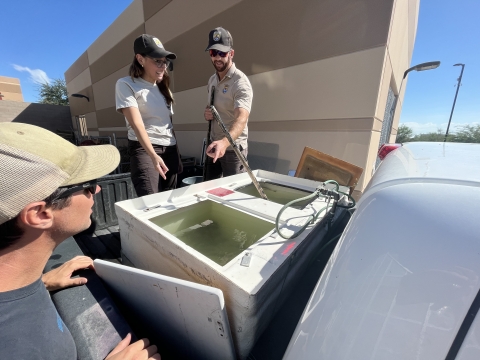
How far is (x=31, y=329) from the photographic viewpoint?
643 mm

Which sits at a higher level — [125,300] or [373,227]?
[373,227]

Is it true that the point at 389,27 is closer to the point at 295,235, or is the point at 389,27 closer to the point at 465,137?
the point at 295,235

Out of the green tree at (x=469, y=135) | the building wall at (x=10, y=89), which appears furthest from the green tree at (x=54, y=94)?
the green tree at (x=469, y=135)

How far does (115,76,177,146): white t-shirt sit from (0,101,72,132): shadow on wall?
724 inches

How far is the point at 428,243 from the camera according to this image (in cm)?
41

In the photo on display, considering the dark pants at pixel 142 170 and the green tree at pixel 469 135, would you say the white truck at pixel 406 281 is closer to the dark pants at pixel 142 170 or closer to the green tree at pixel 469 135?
the dark pants at pixel 142 170

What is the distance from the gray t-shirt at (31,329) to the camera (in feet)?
1.92

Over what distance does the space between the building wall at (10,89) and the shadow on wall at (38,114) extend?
7.47m

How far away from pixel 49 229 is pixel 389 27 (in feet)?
11.5

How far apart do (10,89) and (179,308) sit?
1180 inches

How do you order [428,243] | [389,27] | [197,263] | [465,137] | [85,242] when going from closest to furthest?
[428,243] < [197,263] < [85,242] < [389,27] < [465,137]

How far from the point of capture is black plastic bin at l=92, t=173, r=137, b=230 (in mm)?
2209

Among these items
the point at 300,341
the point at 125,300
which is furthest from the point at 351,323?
the point at 125,300

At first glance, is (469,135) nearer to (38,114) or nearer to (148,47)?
(148,47)
